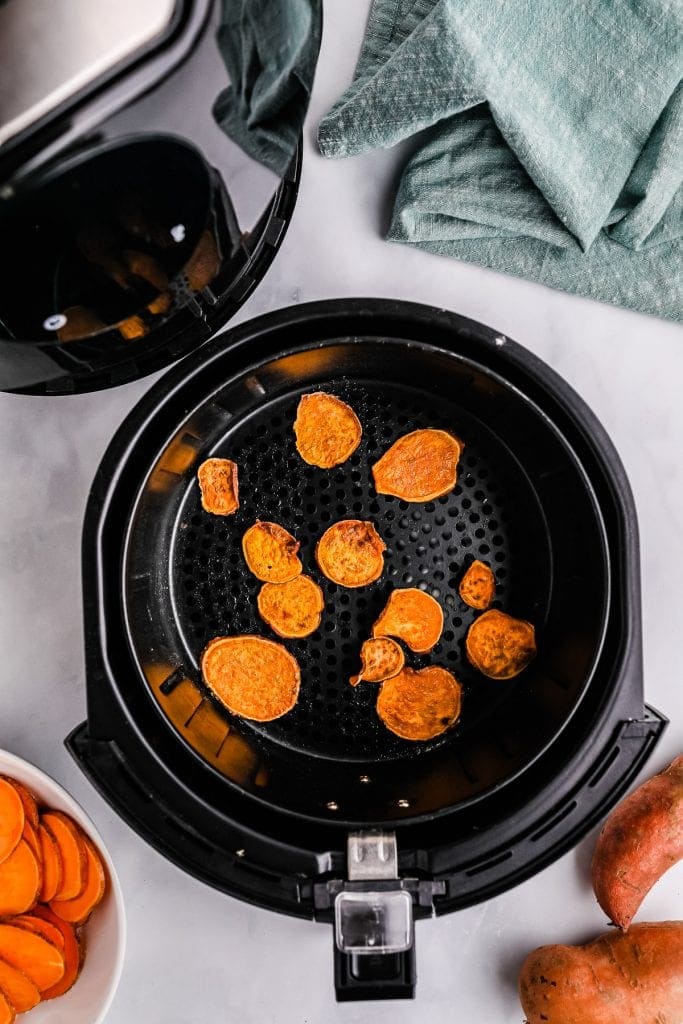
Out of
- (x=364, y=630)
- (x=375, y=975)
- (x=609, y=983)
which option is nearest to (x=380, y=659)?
(x=364, y=630)

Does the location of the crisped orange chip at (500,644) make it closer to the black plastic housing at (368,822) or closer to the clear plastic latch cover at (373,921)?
the black plastic housing at (368,822)

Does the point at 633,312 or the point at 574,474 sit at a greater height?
the point at 633,312

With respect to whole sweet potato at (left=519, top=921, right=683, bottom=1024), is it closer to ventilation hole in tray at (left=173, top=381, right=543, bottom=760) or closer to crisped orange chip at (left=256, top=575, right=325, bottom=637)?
ventilation hole in tray at (left=173, top=381, right=543, bottom=760)

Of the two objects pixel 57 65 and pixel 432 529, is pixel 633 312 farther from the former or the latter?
pixel 57 65

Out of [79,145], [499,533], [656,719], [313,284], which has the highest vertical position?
[313,284]

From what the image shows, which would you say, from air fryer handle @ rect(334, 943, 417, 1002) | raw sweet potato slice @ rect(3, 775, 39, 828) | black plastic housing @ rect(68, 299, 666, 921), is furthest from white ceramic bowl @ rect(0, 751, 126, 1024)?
air fryer handle @ rect(334, 943, 417, 1002)

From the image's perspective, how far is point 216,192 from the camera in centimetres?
55

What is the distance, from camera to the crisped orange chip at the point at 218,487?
816 mm

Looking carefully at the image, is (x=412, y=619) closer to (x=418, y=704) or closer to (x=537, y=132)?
(x=418, y=704)

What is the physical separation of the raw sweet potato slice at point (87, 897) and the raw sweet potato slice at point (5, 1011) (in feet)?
0.26

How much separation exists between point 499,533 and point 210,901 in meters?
0.46

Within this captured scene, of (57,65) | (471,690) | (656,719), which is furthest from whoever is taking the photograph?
(471,690)

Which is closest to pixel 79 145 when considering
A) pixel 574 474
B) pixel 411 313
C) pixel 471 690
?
pixel 411 313

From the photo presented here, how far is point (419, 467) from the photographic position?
81 cm
